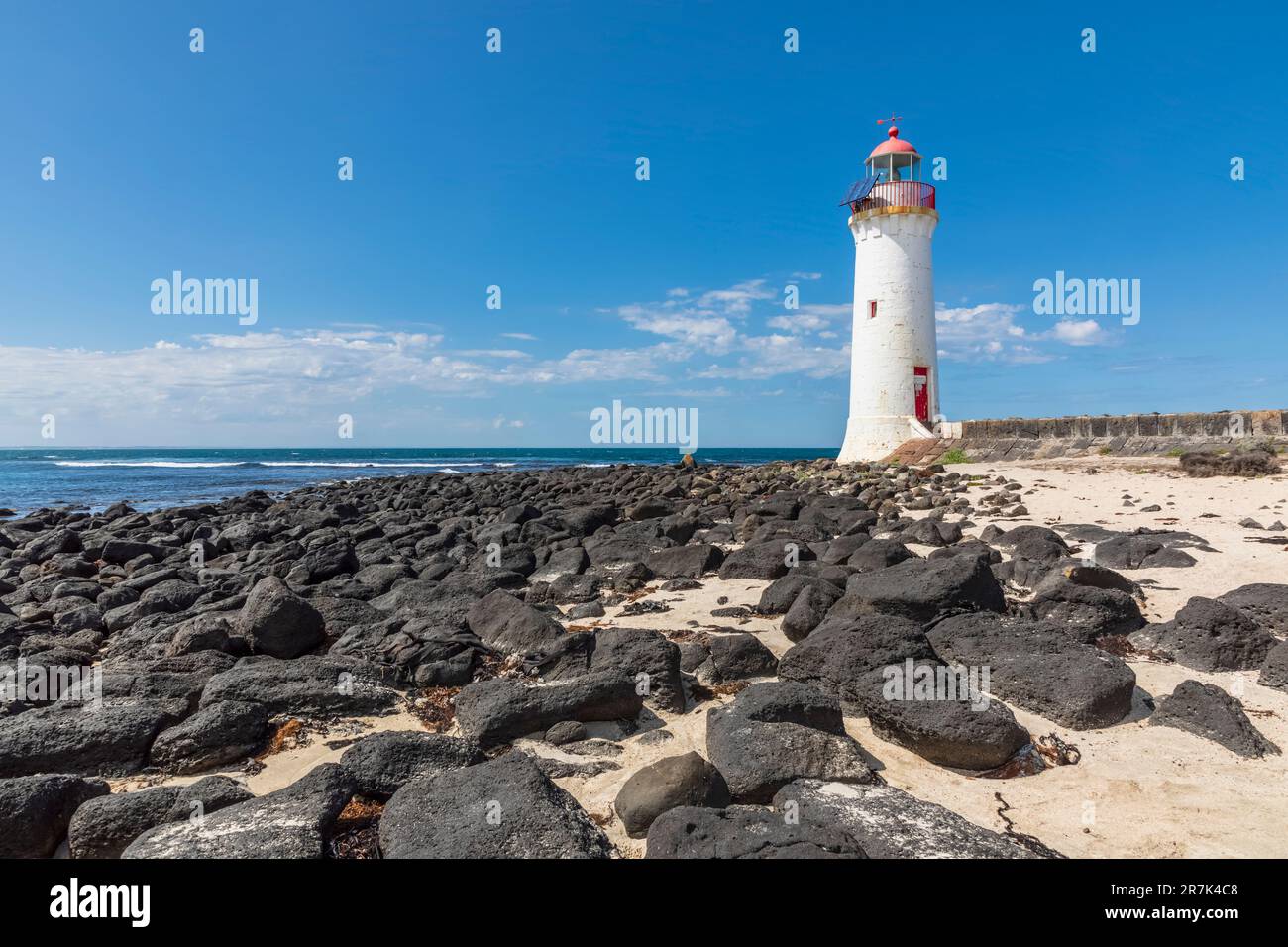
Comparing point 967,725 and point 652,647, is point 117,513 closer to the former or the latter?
point 652,647

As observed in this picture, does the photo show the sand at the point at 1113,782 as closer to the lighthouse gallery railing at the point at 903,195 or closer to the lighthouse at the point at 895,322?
the lighthouse at the point at 895,322

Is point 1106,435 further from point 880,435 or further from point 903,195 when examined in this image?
point 903,195

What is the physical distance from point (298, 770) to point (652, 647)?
2.36 m

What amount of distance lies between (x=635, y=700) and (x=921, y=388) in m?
20.1

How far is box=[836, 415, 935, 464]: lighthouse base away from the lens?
21.7 m

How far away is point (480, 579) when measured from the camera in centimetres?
791

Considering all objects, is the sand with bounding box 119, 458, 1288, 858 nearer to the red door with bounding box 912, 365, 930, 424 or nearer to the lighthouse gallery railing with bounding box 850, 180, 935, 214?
the red door with bounding box 912, 365, 930, 424

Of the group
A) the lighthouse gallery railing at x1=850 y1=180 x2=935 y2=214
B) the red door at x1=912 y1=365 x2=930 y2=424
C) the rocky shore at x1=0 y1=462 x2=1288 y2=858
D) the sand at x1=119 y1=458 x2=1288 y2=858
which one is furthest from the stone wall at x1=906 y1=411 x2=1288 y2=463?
the sand at x1=119 y1=458 x2=1288 y2=858

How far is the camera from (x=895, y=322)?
866 inches

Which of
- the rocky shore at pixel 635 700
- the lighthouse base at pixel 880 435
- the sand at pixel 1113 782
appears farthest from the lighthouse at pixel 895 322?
the sand at pixel 1113 782

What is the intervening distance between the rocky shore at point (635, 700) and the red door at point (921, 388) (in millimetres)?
13548

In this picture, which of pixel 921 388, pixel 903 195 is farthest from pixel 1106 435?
pixel 903 195
